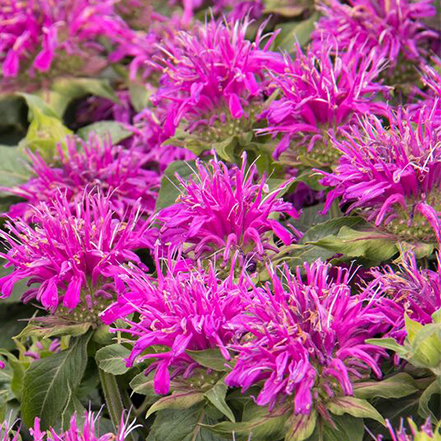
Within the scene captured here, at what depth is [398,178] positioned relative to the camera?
3.16 ft

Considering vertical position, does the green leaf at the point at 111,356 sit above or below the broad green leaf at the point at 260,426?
below

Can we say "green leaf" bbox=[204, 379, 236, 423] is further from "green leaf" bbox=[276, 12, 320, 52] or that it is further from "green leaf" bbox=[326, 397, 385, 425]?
"green leaf" bbox=[276, 12, 320, 52]

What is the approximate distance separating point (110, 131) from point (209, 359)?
77 centimetres

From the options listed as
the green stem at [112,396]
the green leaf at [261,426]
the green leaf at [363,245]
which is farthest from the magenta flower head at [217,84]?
the green leaf at [261,426]

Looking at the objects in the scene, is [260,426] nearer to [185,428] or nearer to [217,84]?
[185,428]

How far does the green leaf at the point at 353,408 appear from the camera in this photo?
82 centimetres

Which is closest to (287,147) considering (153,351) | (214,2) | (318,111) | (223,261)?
(318,111)

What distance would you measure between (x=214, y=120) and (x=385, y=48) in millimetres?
335

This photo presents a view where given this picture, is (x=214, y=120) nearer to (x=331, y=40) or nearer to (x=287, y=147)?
(x=287, y=147)

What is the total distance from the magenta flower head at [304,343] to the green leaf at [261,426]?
2 cm

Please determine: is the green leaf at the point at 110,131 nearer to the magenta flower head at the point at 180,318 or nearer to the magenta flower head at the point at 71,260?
the magenta flower head at the point at 71,260

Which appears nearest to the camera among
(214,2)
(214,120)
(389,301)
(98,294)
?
(389,301)

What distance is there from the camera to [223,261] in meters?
1.01

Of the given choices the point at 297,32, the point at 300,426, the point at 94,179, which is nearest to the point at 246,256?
the point at 300,426
